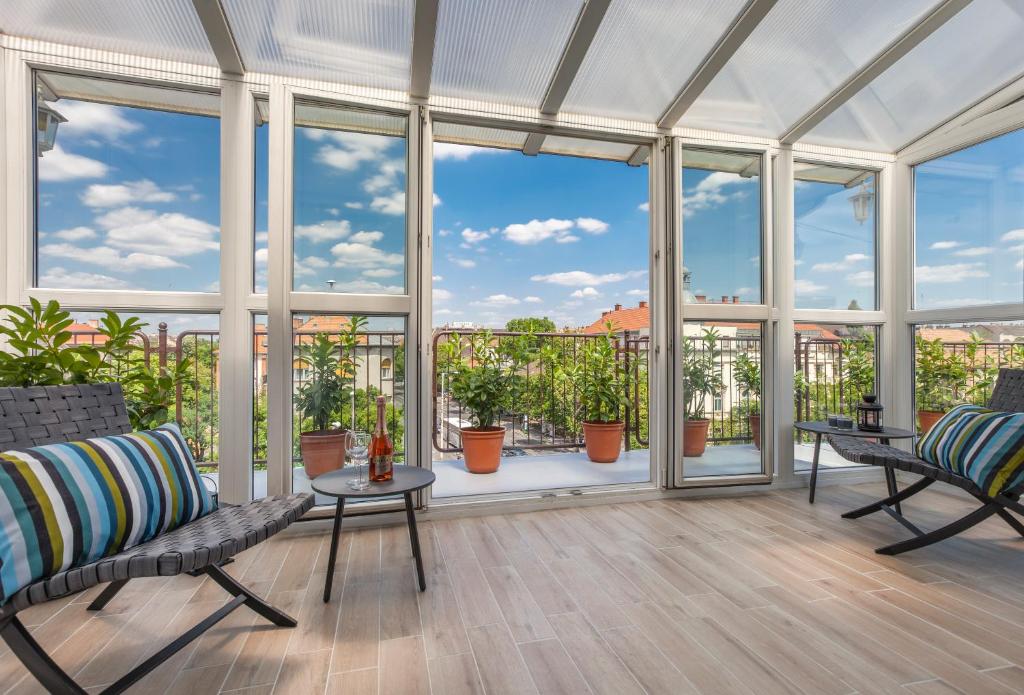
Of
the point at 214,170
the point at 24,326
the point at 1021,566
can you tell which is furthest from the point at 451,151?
the point at 1021,566

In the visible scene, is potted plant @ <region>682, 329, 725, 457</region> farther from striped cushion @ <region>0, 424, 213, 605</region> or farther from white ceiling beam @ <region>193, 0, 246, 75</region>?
white ceiling beam @ <region>193, 0, 246, 75</region>

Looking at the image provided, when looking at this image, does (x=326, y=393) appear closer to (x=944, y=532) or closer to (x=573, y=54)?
(x=573, y=54)

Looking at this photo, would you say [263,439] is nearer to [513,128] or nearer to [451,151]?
[513,128]

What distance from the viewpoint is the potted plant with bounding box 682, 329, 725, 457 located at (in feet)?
11.2

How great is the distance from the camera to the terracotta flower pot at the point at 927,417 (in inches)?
142

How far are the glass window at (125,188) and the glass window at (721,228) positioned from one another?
114 inches

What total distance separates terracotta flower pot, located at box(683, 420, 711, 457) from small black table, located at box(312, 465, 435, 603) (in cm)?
196

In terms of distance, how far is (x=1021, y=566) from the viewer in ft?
7.47

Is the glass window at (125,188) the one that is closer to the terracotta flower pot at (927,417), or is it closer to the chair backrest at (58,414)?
the chair backrest at (58,414)

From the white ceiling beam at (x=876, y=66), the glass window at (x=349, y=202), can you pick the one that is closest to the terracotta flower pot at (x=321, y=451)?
the glass window at (x=349, y=202)

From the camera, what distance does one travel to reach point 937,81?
3.00 meters

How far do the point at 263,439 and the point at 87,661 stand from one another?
127cm

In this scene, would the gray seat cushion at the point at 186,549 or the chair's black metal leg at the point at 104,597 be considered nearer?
the gray seat cushion at the point at 186,549

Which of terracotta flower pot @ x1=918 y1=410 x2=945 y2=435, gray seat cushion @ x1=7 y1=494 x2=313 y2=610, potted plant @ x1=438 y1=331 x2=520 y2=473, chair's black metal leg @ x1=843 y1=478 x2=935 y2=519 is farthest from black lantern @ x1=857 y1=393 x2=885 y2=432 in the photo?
gray seat cushion @ x1=7 y1=494 x2=313 y2=610
